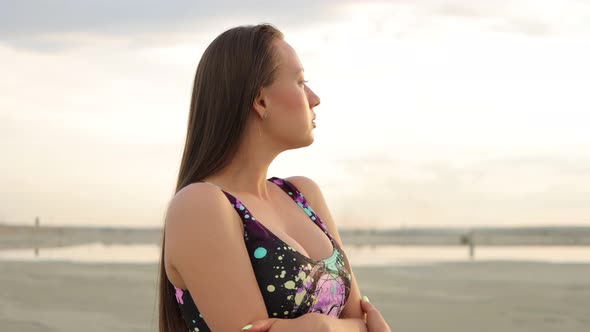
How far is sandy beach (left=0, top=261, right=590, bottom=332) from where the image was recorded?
8.66 metres

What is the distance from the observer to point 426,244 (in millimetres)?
29062

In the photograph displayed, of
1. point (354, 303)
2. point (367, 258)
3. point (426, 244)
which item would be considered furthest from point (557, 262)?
point (354, 303)

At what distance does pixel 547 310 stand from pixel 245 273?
27.0ft

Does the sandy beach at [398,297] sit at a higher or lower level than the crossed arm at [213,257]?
lower

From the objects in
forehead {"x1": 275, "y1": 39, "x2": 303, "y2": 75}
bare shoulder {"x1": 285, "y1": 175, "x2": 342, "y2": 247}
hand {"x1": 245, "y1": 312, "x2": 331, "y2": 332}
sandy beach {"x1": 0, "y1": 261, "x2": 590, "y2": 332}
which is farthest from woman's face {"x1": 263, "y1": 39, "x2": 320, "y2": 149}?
sandy beach {"x1": 0, "y1": 261, "x2": 590, "y2": 332}

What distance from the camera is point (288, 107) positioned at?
2.64 m

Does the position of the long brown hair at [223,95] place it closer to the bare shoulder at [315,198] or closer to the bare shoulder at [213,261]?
the bare shoulder at [213,261]

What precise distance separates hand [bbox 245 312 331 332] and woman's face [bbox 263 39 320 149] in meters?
0.58

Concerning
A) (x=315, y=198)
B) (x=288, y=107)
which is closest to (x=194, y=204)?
(x=288, y=107)

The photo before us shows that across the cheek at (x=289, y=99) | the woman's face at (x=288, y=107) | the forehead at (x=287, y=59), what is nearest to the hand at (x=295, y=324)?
the woman's face at (x=288, y=107)

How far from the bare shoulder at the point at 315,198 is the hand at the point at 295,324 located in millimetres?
622

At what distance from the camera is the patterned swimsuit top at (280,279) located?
2.46 metres

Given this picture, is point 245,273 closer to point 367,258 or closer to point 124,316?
point 124,316

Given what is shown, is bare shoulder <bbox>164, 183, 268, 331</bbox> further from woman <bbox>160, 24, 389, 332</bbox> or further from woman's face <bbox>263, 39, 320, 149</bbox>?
woman's face <bbox>263, 39, 320, 149</bbox>
